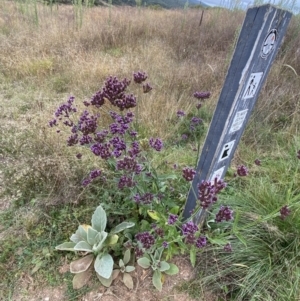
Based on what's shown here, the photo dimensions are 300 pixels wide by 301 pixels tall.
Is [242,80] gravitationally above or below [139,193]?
above

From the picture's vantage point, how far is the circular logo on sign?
948 mm

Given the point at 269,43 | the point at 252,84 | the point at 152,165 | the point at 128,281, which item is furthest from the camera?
the point at 152,165

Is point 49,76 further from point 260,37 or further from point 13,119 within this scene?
point 260,37

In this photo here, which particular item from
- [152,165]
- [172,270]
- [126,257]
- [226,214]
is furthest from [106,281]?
[152,165]

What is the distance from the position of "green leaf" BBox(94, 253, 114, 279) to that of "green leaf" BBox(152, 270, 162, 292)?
246mm

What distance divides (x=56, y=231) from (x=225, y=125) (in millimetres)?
1303

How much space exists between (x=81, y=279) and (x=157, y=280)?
1.44ft

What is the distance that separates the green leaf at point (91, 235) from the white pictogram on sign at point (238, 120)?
0.94 meters

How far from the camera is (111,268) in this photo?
1403 millimetres

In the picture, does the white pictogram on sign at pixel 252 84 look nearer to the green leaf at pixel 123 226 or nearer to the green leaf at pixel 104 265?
the green leaf at pixel 123 226

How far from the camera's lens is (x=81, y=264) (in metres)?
1.47

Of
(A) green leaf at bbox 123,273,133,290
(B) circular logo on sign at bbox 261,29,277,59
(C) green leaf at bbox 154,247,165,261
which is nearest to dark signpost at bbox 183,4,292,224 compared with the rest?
(B) circular logo on sign at bbox 261,29,277,59

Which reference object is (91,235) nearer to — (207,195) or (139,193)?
(139,193)

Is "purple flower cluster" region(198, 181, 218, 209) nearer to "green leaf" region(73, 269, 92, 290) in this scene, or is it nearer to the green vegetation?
the green vegetation
